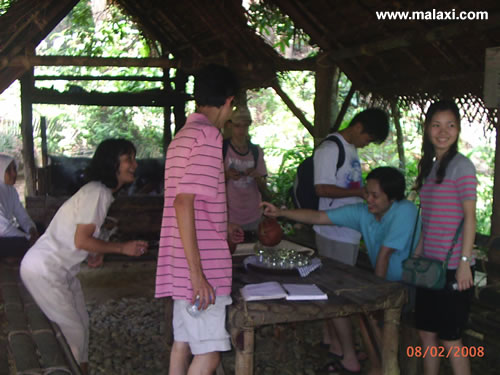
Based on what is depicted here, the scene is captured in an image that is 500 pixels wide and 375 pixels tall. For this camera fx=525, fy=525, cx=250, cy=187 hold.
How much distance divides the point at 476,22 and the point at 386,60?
150 cm

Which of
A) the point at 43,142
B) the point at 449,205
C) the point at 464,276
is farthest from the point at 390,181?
the point at 43,142

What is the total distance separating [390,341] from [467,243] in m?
0.58

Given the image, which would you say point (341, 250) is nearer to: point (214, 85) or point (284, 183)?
point (214, 85)

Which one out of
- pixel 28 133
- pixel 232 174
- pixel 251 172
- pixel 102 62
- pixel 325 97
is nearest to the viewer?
pixel 232 174

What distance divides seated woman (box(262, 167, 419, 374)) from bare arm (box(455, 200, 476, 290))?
0.29 metres

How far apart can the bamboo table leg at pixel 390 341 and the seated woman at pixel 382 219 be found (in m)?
0.44

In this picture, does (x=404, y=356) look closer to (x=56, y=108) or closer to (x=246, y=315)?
(x=246, y=315)

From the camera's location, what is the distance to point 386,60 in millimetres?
4895

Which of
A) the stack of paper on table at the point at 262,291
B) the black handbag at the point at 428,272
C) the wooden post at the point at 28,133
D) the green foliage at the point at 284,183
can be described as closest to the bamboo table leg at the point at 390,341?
the black handbag at the point at 428,272

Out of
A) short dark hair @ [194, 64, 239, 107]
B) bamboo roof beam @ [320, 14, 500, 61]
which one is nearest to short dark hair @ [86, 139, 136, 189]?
short dark hair @ [194, 64, 239, 107]

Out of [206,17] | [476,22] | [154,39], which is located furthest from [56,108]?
[476,22]

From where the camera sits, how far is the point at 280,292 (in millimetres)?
2256

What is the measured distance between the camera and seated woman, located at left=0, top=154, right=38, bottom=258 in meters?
3.83
